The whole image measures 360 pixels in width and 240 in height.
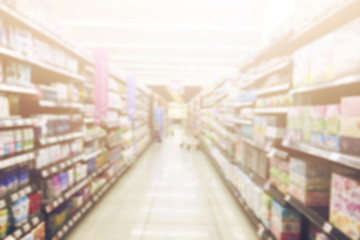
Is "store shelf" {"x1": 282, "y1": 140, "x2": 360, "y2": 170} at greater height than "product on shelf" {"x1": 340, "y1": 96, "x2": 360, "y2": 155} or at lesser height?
lesser

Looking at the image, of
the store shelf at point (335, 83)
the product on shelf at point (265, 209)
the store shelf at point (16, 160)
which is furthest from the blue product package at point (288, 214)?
the store shelf at point (16, 160)

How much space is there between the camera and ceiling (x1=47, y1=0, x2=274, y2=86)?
15.2 ft

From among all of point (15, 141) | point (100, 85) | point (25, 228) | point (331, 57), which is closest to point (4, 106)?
point (15, 141)

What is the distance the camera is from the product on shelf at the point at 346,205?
1217 millimetres

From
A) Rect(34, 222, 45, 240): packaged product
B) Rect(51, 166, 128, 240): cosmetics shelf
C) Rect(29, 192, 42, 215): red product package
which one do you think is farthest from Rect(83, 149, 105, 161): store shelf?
Rect(34, 222, 45, 240): packaged product

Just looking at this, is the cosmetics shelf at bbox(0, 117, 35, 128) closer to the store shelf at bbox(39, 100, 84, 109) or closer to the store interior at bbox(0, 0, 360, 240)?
the store interior at bbox(0, 0, 360, 240)

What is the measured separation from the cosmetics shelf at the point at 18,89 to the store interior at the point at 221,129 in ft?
0.04

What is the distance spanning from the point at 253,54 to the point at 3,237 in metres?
3.46

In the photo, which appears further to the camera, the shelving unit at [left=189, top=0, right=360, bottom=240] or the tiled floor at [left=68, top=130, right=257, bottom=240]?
the tiled floor at [left=68, top=130, right=257, bottom=240]

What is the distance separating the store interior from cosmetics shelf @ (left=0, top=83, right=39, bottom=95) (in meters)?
0.01

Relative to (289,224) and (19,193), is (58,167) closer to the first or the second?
(19,193)

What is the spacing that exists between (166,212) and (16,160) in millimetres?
2106

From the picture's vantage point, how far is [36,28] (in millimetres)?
1992

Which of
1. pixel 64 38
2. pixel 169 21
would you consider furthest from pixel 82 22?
pixel 64 38
